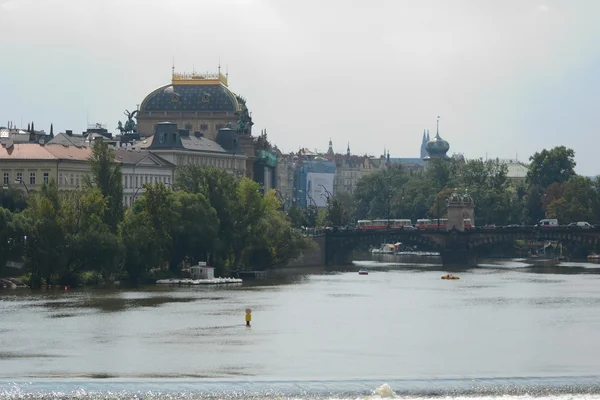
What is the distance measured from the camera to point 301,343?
87.1 metres

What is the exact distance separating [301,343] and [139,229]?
47535 millimetres

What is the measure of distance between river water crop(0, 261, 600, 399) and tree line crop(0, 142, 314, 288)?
4.30m

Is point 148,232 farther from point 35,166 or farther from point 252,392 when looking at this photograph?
point 252,392

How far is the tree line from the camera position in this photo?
4847 inches

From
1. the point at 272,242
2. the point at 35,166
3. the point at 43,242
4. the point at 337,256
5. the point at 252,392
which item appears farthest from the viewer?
the point at 337,256

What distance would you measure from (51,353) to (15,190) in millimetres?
70192

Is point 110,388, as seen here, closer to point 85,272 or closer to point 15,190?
point 85,272

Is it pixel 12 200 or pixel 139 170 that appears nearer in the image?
pixel 12 200

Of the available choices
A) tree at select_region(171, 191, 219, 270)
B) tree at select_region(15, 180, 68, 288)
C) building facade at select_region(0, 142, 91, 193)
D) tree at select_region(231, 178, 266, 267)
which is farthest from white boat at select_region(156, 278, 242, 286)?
building facade at select_region(0, 142, 91, 193)

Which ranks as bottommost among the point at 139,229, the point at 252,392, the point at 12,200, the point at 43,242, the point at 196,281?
the point at 252,392

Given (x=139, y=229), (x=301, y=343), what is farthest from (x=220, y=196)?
(x=301, y=343)

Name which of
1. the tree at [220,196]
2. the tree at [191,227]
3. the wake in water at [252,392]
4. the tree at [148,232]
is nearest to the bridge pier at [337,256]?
the tree at [220,196]

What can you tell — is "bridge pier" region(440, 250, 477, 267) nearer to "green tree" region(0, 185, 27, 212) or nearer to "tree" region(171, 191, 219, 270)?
"tree" region(171, 191, 219, 270)

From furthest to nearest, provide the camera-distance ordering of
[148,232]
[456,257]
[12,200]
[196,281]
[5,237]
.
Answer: [456,257] → [12,200] → [196,281] → [148,232] → [5,237]
